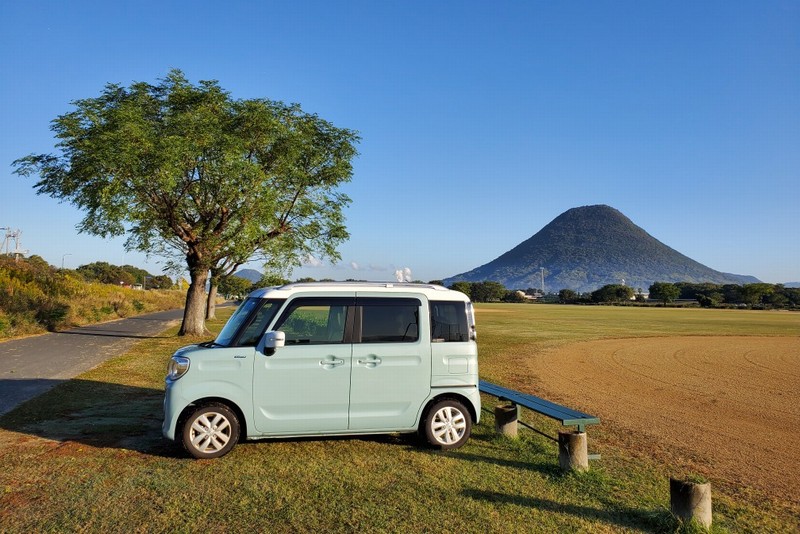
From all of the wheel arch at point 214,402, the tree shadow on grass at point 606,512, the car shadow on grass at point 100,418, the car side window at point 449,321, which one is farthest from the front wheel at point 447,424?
the wheel arch at point 214,402

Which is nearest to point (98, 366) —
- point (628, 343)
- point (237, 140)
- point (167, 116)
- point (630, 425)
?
point (237, 140)

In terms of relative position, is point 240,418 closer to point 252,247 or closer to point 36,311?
point 252,247

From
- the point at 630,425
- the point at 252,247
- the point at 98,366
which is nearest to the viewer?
the point at 630,425

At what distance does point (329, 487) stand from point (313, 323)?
198cm

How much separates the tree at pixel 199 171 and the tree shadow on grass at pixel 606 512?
17039 millimetres

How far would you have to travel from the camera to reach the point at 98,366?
14828 mm

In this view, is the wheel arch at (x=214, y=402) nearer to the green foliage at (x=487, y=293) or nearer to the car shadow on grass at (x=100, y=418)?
the car shadow on grass at (x=100, y=418)

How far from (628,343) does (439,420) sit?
22016 mm

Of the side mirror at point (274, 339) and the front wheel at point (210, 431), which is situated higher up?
the side mirror at point (274, 339)

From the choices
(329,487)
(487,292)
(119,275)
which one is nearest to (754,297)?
(487,292)

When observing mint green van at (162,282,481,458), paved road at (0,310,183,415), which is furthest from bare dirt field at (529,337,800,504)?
paved road at (0,310,183,415)

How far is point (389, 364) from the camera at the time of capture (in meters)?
6.90

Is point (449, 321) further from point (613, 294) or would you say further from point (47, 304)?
point (613, 294)

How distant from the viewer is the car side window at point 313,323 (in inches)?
268
